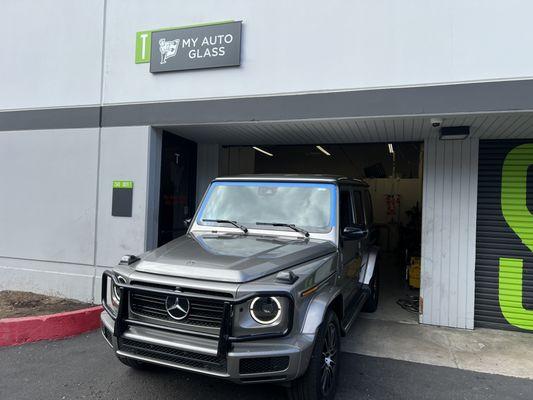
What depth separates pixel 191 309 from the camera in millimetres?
2881

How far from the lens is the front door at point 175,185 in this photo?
644cm

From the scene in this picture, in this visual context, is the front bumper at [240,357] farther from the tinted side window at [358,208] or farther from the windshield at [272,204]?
the tinted side window at [358,208]

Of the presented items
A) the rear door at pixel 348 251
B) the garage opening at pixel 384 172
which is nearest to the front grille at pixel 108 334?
the rear door at pixel 348 251

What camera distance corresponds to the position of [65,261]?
20.9 ft

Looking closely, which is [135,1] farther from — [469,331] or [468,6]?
[469,331]

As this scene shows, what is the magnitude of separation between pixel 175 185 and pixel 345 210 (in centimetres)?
352

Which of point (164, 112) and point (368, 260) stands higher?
point (164, 112)

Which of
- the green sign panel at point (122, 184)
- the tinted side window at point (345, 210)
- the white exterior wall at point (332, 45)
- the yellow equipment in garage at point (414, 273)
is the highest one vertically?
the white exterior wall at point (332, 45)

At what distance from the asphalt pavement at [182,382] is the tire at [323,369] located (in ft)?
1.11

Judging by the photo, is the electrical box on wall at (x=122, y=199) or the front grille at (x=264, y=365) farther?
the electrical box on wall at (x=122, y=199)

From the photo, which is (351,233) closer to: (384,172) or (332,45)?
(332,45)

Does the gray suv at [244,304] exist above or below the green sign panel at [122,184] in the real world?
below

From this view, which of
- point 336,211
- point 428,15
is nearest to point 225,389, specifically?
point 336,211

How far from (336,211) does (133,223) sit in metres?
3.42
